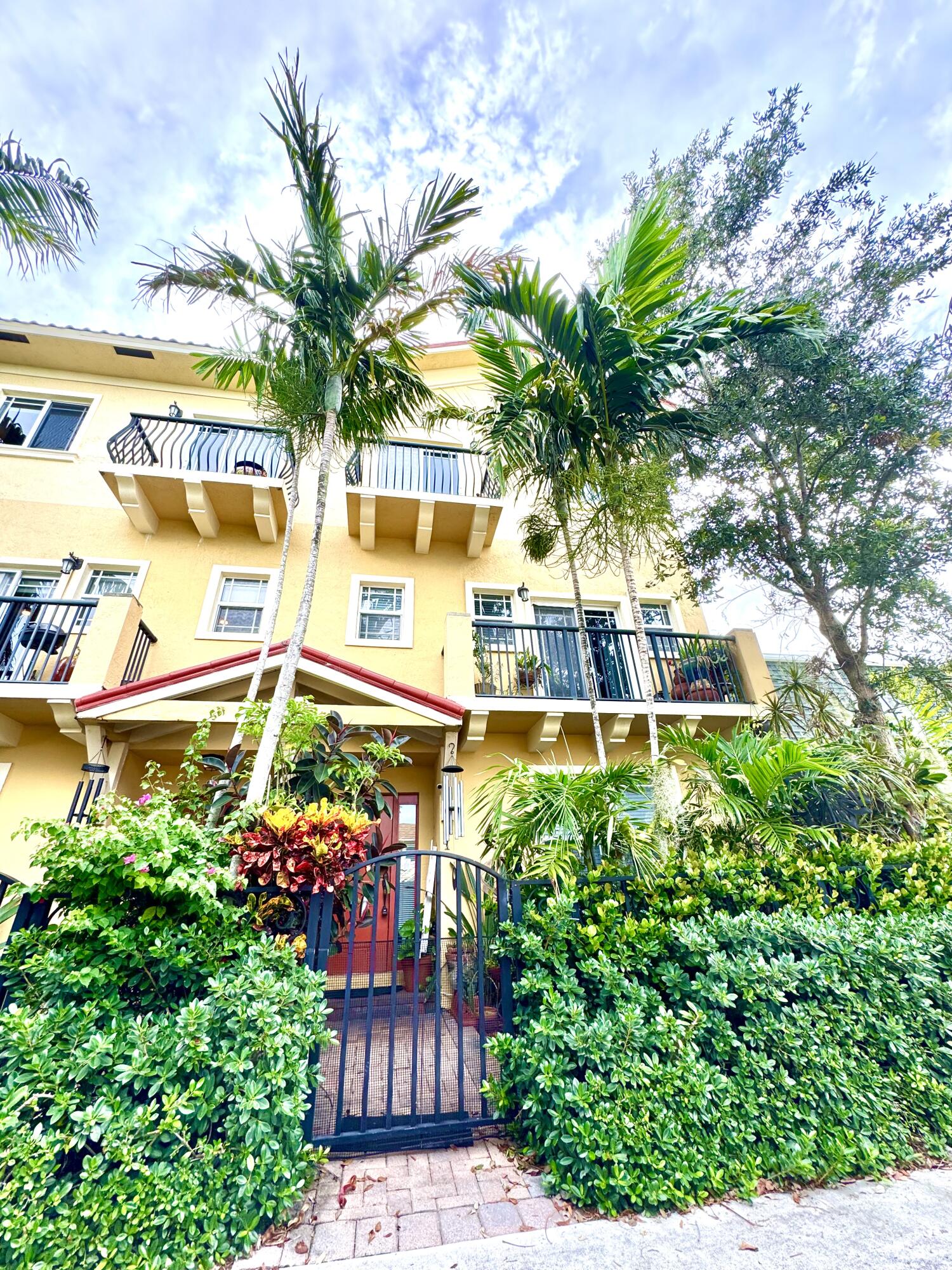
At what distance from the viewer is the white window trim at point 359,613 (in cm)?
819

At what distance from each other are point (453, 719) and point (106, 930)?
13.3ft

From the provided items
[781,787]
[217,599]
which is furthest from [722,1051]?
[217,599]

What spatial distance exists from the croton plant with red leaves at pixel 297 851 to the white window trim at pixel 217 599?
16.7ft

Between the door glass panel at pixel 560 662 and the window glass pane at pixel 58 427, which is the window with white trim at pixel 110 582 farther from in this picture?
the door glass panel at pixel 560 662

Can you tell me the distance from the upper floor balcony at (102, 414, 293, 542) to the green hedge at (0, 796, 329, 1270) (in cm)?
625

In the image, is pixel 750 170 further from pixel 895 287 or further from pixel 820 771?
pixel 820 771

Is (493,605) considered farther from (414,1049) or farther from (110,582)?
(414,1049)

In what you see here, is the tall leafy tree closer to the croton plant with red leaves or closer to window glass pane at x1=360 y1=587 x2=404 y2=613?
window glass pane at x1=360 y1=587 x2=404 y2=613

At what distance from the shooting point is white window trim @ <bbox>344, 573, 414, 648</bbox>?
8188 mm

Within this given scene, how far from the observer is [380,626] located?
8508 millimetres

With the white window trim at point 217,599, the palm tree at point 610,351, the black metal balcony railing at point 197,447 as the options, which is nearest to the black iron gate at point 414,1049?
the palm tree at point 610,351

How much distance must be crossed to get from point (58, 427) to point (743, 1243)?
13.1m

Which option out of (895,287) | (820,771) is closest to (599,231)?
(895,287)

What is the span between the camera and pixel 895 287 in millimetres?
6586
